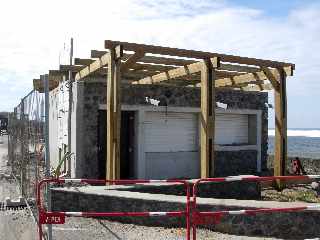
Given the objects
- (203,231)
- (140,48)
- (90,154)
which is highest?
(140,48)

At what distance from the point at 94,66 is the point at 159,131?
3313 mm

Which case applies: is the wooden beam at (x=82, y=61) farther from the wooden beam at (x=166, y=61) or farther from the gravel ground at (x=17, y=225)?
the gravel ground at (x=17, y=225)

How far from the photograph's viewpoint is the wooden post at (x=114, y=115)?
1095cm

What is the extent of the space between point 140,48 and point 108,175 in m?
3.15

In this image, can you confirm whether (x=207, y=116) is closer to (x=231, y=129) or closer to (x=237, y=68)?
(x=237, y=68)

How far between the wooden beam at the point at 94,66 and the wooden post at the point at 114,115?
0.43 m

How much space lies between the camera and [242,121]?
17.5m

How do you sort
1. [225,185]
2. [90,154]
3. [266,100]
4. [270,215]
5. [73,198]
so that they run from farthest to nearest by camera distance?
[266,100]
[90,154]
[225,185]
[73,198]
[270,215]

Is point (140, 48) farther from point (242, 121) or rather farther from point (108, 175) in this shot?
point (242, 121)

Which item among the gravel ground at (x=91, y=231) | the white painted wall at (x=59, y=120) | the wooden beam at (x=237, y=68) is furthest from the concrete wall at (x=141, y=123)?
the gravel ground at (x=91, y=231)

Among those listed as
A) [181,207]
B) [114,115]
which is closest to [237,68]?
[114,115]

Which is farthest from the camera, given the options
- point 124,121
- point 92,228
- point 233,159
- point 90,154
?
point 233,159

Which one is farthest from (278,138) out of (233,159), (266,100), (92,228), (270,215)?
(92,228)

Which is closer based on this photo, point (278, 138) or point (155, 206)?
point (155, 206)
